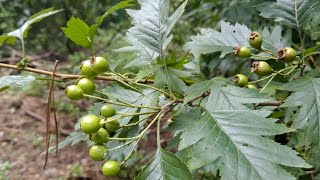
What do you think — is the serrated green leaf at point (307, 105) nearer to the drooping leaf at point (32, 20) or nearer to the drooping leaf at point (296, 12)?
the drooping leaf at point (296, 12)

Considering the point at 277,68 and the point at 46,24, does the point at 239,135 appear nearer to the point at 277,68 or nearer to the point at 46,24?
the point at 277,68

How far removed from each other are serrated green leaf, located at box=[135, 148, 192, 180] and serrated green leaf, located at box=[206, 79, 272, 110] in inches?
7.2

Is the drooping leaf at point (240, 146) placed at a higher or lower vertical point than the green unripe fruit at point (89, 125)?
lower

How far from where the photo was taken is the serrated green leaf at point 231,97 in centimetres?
110

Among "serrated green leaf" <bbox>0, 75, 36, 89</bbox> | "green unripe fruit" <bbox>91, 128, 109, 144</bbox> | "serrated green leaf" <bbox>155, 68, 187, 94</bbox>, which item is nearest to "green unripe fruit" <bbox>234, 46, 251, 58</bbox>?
"serrated green leaf" <bbox>155, 68, 187, 94</bbox>

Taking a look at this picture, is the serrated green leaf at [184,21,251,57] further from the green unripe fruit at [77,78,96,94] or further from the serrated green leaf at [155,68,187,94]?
the green unripe fruit at [77,78,96,94]

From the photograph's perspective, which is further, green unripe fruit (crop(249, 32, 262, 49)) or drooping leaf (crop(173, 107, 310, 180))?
green unripe fruit (crop(249, 32, 262, 49))

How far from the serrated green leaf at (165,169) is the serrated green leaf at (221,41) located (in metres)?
0.46

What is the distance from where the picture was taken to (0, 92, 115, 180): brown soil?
14.3 feet

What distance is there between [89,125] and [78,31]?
1.23 ft

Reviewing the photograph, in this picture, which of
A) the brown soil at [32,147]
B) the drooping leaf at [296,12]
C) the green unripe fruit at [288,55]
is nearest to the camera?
the green unripe fruit at [288,55]

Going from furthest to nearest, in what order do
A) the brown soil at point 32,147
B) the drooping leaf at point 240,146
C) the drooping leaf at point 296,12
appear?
1. the brown soil at point 32,147
2. the drooping leaf at point 296,12
3. the drooping leaf at point 240,146

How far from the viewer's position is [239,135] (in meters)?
0.97

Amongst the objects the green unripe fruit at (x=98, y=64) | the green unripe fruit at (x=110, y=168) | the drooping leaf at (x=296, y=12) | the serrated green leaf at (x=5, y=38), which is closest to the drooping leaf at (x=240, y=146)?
the green unripe fruit at (x=110, y=168)
